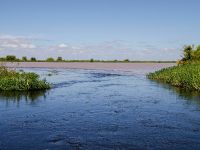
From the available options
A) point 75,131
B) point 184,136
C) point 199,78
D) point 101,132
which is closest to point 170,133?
point 184,136

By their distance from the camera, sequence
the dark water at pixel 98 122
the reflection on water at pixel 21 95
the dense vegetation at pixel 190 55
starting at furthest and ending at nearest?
the dense vegetation at pixel 190 55 < the reflection on water at pixel 21 95 < the dark water at pixel 98 122

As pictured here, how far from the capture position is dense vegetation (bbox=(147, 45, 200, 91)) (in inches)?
1203

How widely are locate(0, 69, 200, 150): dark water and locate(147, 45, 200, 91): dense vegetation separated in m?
5.91

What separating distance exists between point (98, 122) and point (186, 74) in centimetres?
1863

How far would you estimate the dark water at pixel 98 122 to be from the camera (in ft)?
41.0

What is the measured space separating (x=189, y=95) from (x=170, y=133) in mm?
13306

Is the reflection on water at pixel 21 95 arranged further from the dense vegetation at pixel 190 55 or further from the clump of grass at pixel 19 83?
the dense vegetation at pixel 190 55

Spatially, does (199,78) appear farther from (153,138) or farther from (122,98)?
(153,138)

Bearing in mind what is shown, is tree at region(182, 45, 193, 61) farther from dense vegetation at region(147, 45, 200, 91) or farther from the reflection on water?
the reflection on water

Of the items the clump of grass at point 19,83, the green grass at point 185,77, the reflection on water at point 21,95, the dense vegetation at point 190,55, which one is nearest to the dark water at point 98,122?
the reflection on water at point 21,95

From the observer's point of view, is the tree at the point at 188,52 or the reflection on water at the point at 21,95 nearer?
the reflection on water at the point at 21,95

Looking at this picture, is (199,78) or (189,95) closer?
A: (189,95)

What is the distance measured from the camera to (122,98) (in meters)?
25.1

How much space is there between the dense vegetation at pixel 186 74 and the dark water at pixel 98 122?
591cm
